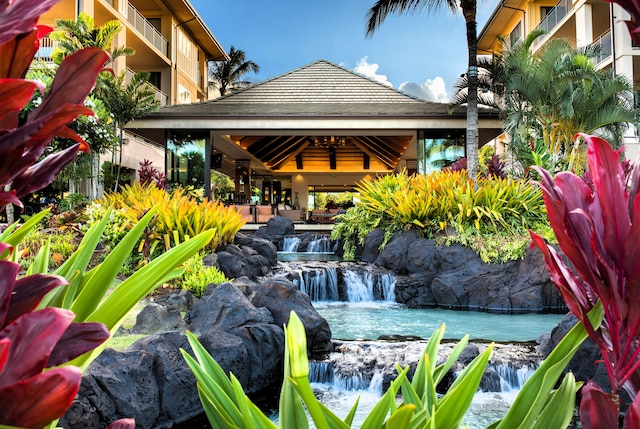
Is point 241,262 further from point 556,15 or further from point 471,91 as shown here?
point 556,15

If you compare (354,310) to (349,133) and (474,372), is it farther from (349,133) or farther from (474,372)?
(349,133)

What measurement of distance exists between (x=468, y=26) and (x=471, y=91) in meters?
1.47

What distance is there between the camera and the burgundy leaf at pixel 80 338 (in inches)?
19.0

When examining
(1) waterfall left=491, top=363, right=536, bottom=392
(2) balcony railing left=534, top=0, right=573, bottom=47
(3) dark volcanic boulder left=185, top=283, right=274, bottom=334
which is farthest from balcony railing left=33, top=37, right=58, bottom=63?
(2) balcony railing left=534, top=0, right=573, bottom=47

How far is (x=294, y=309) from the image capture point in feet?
16.4

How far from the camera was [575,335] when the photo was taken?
84cm

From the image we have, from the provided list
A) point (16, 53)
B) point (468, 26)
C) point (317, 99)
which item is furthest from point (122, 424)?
point (317, 99)

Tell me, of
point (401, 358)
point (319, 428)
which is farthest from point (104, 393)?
point (319, 428)

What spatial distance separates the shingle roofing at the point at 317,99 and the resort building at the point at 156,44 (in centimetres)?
333

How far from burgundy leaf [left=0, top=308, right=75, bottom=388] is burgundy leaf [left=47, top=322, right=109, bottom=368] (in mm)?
57

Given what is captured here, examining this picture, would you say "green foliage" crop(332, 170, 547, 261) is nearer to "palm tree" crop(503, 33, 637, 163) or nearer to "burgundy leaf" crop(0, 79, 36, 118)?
"palm tree" crop(503, 33, 637, 163)

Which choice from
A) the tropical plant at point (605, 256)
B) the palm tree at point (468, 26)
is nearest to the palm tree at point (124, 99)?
the palm tree at point (468, 26)

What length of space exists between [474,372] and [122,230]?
708 centimetres

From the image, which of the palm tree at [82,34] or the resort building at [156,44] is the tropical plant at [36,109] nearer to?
the palm tree at [82,34]
